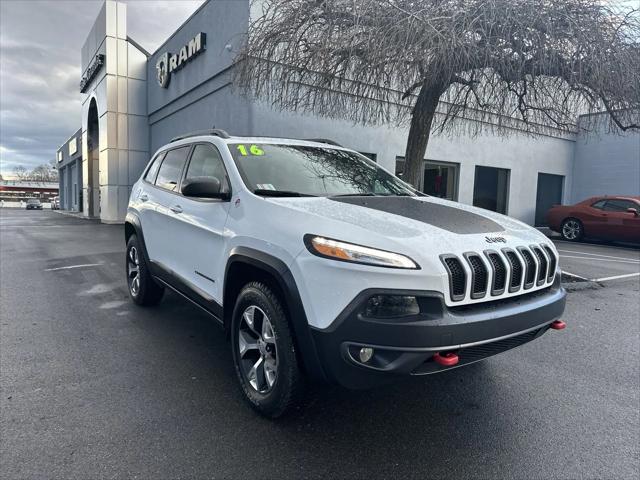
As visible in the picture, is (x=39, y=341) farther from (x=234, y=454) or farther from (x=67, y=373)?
(x=234, y=454)

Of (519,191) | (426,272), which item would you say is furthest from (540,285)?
(519,191)

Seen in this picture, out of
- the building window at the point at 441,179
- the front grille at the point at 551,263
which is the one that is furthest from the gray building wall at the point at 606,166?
the front grille at the point at 551,263

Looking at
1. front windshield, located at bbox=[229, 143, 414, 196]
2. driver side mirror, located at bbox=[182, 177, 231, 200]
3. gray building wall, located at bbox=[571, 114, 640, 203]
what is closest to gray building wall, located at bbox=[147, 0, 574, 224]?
gray building wall, located at bbox=[571, 114, 640, 203]

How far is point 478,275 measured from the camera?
97.3 inches

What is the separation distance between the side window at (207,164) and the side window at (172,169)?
0.24 m

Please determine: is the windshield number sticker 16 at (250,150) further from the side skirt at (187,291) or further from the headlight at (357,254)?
the headlight at (357,254)

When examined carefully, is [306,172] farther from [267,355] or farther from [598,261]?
[598,261]

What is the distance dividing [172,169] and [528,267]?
11.2ft

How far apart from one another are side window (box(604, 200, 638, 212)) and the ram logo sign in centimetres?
1306

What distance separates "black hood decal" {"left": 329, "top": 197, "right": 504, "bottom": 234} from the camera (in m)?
2.80

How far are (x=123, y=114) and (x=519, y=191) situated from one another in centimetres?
1713

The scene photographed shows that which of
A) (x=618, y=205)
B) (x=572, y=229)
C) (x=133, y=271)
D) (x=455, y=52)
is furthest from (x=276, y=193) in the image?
(x=572, y=229)

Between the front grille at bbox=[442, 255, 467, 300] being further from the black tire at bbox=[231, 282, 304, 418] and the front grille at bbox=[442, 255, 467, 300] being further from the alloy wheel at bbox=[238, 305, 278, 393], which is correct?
the alloy wheel at bbox=[238, 305, 278, 393]

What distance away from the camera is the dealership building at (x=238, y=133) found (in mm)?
12750
